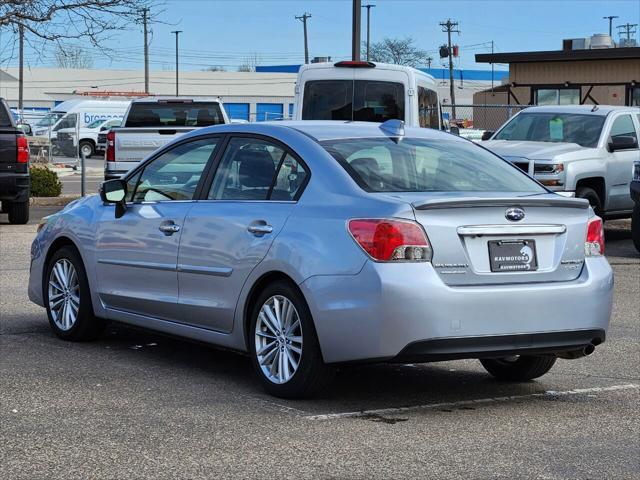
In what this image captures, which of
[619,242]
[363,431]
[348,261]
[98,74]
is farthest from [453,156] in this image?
[98,74]

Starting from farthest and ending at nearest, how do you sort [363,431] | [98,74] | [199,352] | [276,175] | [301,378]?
1. [98,74]
2. [199,352]
3. [276,175]
4. [301,378]
5. [363,431]

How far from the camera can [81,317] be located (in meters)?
8.52

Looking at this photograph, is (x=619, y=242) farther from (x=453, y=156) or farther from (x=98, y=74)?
(x=98, y=74)

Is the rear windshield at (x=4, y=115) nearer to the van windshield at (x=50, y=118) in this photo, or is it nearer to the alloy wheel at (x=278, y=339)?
the alloy wheel at (x=278, y=339)

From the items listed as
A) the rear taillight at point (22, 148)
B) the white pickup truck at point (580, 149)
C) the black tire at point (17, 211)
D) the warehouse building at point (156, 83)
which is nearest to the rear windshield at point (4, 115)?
the rear taillight at point (22, 148)

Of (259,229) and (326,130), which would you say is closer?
(259,229)

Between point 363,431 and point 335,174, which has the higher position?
point 335,174

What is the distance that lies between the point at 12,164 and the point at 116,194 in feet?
34.1

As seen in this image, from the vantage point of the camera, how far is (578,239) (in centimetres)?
674

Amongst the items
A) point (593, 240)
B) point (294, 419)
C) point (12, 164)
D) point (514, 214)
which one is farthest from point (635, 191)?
point (294, 419)

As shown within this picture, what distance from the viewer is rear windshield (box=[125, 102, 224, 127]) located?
20.0 metres

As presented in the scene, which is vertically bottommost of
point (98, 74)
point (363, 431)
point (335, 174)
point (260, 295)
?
point (363, 431)

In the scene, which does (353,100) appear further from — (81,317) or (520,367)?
(520,367)

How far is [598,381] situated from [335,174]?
223cm
